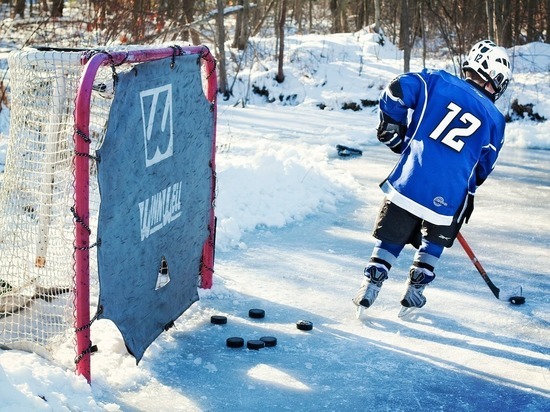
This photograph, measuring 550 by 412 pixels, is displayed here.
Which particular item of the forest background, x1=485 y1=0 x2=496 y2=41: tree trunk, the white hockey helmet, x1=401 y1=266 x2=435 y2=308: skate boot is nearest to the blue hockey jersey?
the white hockey helmet

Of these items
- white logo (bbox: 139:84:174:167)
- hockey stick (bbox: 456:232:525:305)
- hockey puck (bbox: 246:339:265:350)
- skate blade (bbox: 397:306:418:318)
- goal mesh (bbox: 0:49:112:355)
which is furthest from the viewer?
hockey stick (bbox: 456:232:525:305)

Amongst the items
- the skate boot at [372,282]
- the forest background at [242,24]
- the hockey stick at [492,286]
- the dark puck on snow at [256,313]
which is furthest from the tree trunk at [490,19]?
the dark puck on snow at [256,313]

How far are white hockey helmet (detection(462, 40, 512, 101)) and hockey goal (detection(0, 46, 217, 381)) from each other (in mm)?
1495

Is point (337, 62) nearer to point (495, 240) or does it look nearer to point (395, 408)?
point (495, 240)

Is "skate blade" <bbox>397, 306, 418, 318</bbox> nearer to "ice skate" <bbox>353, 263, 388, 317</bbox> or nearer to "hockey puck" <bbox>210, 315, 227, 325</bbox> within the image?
"ice skate" <bbox>353, 263, 388, 317</bbox>

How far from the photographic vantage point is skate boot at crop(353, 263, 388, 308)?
3984mm

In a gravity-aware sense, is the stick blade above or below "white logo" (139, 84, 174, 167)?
below

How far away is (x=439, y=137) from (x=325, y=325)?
1.09 meters

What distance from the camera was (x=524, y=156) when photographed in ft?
30.2

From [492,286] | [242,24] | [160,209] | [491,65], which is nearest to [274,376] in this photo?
[160,209]

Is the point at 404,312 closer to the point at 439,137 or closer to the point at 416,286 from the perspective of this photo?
the point at 416,286

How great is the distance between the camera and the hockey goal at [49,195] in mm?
2779

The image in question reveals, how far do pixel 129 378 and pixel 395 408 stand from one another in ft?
3.46

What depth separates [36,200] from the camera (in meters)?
3.43
